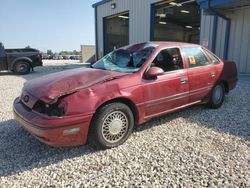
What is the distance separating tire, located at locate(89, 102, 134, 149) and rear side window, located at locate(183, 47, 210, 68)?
1769mm

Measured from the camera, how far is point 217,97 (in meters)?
4.89

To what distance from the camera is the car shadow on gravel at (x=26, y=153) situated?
8.91ft

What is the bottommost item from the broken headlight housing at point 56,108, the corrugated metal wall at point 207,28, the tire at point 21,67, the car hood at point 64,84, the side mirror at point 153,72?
the tire at point 21,67

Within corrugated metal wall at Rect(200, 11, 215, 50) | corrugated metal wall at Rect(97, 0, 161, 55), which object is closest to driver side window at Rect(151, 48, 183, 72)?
corrugated metal wall at Rect(200, 11, 215, 50)

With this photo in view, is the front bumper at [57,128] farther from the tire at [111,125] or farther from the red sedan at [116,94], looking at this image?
the tire at [111,125]

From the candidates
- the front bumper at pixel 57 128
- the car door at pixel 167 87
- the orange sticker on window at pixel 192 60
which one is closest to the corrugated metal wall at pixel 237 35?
the orange sticker on window at pixel 192 60

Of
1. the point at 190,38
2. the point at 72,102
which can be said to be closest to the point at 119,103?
the point at 72,102

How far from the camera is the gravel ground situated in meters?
2.40

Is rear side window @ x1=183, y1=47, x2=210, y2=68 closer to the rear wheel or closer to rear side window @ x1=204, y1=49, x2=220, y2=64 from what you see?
rear side window @ x1=204, y1=49, x2=220, y2=64

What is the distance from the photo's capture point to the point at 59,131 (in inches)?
104

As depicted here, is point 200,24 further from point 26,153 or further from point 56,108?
point 26,153

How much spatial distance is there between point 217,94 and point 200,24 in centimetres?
764

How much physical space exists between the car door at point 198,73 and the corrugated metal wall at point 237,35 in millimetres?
6670

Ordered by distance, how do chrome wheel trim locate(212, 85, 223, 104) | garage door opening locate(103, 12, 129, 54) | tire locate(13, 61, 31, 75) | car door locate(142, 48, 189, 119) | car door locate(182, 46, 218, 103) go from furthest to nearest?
garage door opening locate(103, 12, 129, 54)
tire locate(13, 61, 31, 75)
chrome wheel trim locate(212, 85, 223, 104)
car door locate(182, 46, 218, 103)
car door locate(142, 48, 189, 119)
